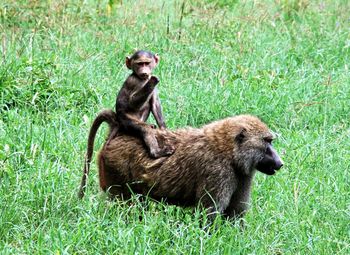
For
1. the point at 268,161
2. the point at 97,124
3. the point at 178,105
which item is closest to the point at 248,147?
the point at 268,161

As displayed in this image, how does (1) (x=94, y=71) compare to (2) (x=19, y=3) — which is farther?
(2) (x=19, y=3)

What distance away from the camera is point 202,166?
525 centimetres

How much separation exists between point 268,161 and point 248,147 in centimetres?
15

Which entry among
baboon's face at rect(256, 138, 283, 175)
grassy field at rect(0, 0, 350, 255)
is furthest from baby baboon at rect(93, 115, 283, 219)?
grassy field at rect(0, 0, 350, 255)

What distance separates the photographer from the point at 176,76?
8156 millimetres

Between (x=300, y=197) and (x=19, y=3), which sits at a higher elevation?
(x=19, y=3)

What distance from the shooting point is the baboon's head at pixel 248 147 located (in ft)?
17.1

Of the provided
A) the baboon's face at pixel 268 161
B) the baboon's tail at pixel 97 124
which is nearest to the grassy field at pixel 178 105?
the baboon's tail at pixel 97 124

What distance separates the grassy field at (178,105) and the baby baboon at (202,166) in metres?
0.13

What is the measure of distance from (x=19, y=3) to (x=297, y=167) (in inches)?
172

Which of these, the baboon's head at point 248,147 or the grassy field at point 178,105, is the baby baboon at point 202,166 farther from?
the grassy field at point 178,105

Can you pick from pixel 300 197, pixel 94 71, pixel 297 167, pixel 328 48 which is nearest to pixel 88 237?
pixel 300 197

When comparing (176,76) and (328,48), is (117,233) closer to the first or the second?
(176,76)

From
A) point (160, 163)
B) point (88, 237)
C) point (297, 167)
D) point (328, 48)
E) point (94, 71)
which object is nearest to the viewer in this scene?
point (88, 237)
